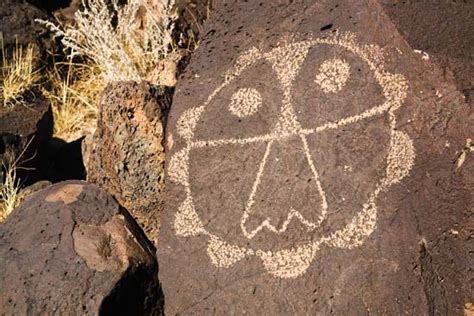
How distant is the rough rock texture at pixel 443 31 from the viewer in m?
2.98

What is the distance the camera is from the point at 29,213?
3.31 meters

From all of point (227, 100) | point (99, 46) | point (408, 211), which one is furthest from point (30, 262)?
point (99, 46)

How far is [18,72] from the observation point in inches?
211

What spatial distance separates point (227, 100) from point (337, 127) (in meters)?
0.52

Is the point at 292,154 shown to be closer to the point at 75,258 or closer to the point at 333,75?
the point at 333,75

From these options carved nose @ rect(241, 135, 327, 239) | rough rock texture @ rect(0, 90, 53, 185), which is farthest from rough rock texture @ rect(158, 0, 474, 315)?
rough rock texture @ rect(0, 90, 53, 185)

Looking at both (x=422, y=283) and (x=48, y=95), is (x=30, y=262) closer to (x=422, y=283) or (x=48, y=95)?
(x=422, y=283)

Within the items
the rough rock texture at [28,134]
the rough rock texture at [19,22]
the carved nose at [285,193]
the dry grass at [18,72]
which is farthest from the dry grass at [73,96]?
the carved nose at [285,193]

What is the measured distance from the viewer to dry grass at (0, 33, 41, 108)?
5091mm

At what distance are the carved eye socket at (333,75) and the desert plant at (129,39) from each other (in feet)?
5.83

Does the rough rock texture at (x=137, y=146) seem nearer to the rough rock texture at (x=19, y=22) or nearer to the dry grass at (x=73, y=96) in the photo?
the dry grass at (x=73, y=96)

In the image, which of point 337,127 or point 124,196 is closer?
point 337,127

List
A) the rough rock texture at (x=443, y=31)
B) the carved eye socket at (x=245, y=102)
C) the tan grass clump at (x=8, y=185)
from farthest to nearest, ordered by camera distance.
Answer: the tan grass clump at (x=8, y=185) < the carved eye socket at (x=245, y=102) < the rough rock texture at (x=443, y=31)

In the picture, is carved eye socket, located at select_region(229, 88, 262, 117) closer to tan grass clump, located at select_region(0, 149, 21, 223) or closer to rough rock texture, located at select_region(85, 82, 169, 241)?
rough rock texture, located at select_region(85, 82, 169, 241)
